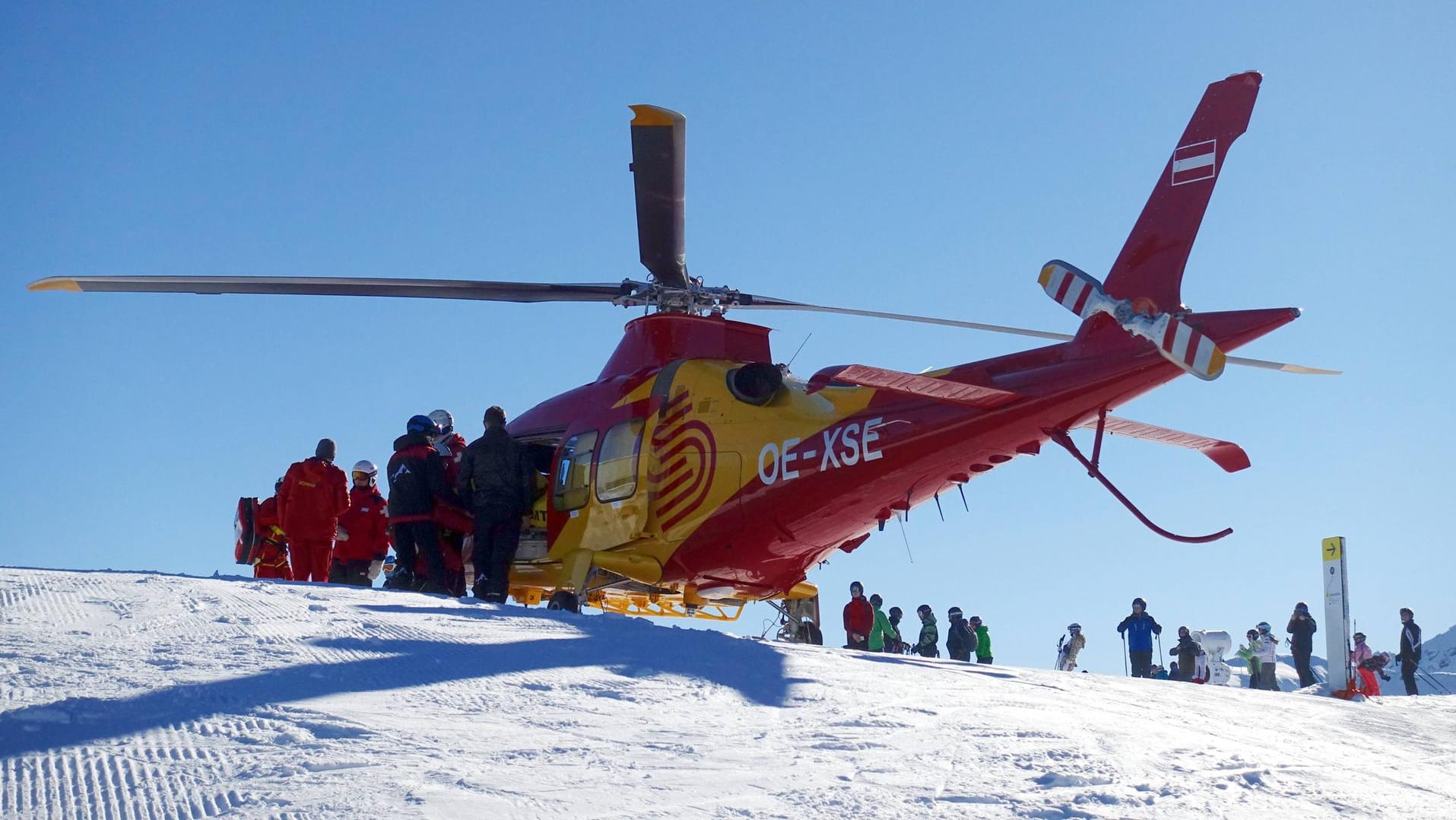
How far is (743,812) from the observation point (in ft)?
14.0

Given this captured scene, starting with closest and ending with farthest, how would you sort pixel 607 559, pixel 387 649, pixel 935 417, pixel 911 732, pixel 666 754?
pixel 666 754
pixel 911 732
pixel 387 649
pixel 935 417
pixel 607 559

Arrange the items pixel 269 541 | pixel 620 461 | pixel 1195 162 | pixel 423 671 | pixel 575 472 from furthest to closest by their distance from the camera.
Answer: pixel 269 541
pixel 575 472
pixel 620 461
pixel 1195 162
pixel 423 671

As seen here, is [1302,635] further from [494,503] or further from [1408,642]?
[494,503]

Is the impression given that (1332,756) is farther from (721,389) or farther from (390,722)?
(721,389)

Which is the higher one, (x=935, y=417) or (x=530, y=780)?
(x=935, y=417)

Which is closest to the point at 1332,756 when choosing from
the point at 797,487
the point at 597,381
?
the point at 797,487

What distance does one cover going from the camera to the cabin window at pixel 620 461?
497 inches

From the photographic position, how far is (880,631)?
16.8 metres

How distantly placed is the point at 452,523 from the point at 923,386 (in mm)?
5092

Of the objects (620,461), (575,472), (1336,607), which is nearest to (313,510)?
(575,472)

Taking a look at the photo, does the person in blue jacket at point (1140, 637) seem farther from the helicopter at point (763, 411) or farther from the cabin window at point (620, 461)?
the cabin window at point (620, 461)

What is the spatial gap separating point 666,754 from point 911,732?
4.20 ft

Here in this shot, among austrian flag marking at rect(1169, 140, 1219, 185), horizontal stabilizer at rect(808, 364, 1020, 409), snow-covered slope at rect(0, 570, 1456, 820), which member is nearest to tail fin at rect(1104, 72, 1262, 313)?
austrian flag marking at rect(1169, 140, 1219, 185)

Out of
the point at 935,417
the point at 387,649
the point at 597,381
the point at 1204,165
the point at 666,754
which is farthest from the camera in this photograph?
the point at 597,381
